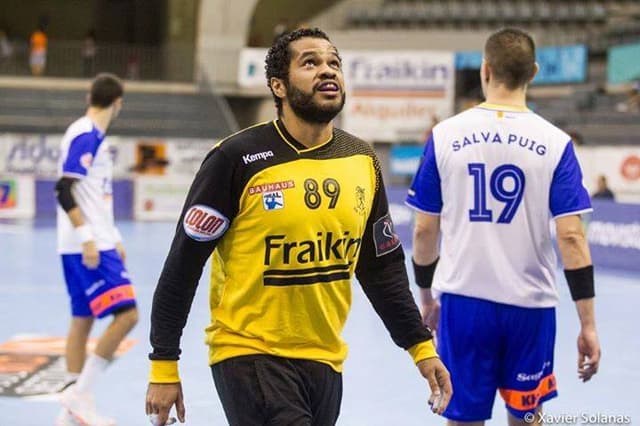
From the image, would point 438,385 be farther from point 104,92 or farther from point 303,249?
point 104,92

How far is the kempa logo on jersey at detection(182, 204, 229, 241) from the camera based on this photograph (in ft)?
11.2

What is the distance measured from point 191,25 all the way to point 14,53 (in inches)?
265

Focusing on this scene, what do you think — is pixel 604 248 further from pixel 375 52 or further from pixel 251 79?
pixel 251 79

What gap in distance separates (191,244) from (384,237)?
2.39ft

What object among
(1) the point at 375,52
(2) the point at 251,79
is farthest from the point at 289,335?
(2) the point at 251,79

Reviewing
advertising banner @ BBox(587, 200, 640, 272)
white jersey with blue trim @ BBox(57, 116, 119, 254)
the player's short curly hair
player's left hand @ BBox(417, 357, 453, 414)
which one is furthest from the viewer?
advertising banner @ BBox(587, 200, 640, 272)

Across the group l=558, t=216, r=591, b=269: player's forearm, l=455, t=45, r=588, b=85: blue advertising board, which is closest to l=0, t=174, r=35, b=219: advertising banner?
l=455, t=45, r=588, b=85: blue advertising board

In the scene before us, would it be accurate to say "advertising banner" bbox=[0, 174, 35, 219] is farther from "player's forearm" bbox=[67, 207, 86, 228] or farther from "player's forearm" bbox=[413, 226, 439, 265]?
"player's forearm" bbox=[413, 226, 439, 265]

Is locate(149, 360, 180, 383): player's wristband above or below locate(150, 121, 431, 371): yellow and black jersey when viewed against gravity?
below

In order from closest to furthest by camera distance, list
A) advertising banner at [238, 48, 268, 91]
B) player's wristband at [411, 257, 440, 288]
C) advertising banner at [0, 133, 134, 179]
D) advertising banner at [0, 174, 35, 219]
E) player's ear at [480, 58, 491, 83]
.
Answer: player's ear at [480, 58, 491, 83]
player's wristband at [411, 257, 440, 288]
advertising banner at [0, 174, 35, 219]
advertising banner at [0, 133, 134, 179]
advertising banner at [238, 48, 268, 91]

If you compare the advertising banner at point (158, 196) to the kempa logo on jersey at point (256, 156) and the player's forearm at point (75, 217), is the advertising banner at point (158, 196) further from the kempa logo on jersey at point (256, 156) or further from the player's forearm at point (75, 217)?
the kempa logo on jersey at point (256, 156)

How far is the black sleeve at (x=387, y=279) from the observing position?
3.78m

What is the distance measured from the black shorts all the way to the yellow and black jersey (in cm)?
3

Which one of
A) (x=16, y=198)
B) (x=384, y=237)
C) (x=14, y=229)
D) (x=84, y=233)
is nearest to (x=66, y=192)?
(x=84, y=233)
